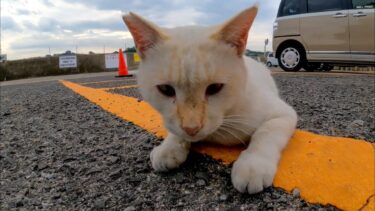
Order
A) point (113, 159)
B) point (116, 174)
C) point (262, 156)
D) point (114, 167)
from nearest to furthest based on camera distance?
1. point (262, 156)
2. point (116, 174)
3. point (114, 167)
4. point (113, 159)

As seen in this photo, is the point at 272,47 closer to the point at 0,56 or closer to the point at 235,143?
the point at 235,143

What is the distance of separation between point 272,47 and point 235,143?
294 inches

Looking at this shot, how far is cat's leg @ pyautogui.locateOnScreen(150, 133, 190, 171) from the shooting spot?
1.80 meters

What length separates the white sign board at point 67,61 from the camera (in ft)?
64.1

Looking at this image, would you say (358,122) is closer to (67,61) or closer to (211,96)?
(211,96)

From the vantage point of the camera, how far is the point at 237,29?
1733 mm

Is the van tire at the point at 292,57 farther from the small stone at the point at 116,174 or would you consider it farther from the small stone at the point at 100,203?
the small stone at the point at 100,203

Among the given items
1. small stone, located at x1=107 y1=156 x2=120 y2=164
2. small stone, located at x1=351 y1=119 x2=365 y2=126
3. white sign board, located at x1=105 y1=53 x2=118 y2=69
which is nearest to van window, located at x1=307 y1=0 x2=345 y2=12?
small stone, located at x1=351 y1=119 x2=365 y2=126

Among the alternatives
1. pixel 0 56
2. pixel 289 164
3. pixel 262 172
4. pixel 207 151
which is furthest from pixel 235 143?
pixel 0 56

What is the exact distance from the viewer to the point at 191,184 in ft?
5.49

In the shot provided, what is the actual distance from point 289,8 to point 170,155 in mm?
7558

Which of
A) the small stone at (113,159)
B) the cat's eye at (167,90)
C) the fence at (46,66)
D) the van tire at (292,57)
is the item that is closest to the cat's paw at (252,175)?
the cat's eye at (167,90)

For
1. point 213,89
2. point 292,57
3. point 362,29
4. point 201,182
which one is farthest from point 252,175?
point 292,57

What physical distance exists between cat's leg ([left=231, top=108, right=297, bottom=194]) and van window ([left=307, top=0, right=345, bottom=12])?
6.51m
